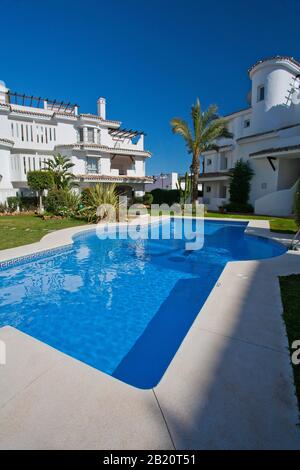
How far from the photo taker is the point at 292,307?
4953 mm

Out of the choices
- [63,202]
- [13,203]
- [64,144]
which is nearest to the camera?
[63,202]

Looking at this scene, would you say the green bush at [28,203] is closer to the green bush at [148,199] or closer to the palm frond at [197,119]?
the green bush at [148,199]

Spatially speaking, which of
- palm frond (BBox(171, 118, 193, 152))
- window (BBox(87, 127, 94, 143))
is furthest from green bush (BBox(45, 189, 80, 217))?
window (BBox(87, 127, 94, 143))

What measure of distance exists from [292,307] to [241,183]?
891 inches

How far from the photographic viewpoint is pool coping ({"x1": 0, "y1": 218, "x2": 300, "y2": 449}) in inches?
91.4

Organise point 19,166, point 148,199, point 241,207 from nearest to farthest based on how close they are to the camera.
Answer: point 19,166, point 241,207, point 148,199

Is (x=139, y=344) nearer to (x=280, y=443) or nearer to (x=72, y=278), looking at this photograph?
(x=280, y=443)

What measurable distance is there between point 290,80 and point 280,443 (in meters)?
31.8

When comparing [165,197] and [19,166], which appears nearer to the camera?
[19,166]

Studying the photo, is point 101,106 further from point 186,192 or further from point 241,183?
point 241,183

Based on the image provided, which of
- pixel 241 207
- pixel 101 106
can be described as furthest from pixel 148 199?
pixel 101 106

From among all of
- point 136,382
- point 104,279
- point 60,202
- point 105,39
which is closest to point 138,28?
point 105,39

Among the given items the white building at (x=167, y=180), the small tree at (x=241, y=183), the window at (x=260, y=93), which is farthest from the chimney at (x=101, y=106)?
the white building at (x=167, y=180)

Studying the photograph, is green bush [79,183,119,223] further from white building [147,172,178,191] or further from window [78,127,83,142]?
white building [147,172,178,191]
